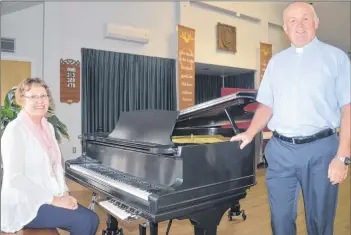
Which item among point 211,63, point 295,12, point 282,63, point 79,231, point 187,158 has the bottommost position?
point 79,231

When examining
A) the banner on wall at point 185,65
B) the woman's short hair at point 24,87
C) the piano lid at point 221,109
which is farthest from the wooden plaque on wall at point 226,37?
the woman's short hair at point 24,87

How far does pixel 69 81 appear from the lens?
6.09 meters

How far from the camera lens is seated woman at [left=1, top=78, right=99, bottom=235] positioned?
1.41m

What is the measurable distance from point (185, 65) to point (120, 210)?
226 inches

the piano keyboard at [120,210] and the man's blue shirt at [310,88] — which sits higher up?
the man's blue shirt at [310,88]

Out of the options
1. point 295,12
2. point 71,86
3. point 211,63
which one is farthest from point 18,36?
point 295,12

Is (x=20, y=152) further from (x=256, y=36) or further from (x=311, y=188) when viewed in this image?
(x=256, y=36)

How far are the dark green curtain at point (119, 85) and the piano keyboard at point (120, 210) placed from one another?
429cm

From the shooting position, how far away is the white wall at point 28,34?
219 inches

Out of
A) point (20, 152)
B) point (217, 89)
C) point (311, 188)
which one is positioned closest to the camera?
point (20, 152)

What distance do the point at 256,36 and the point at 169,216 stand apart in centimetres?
833

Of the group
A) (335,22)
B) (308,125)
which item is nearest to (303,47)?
(308,125)

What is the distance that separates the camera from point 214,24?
8133 millimetres

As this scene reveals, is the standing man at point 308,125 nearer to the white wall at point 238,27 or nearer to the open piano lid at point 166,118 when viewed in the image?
the open piano lid at point 166,118
